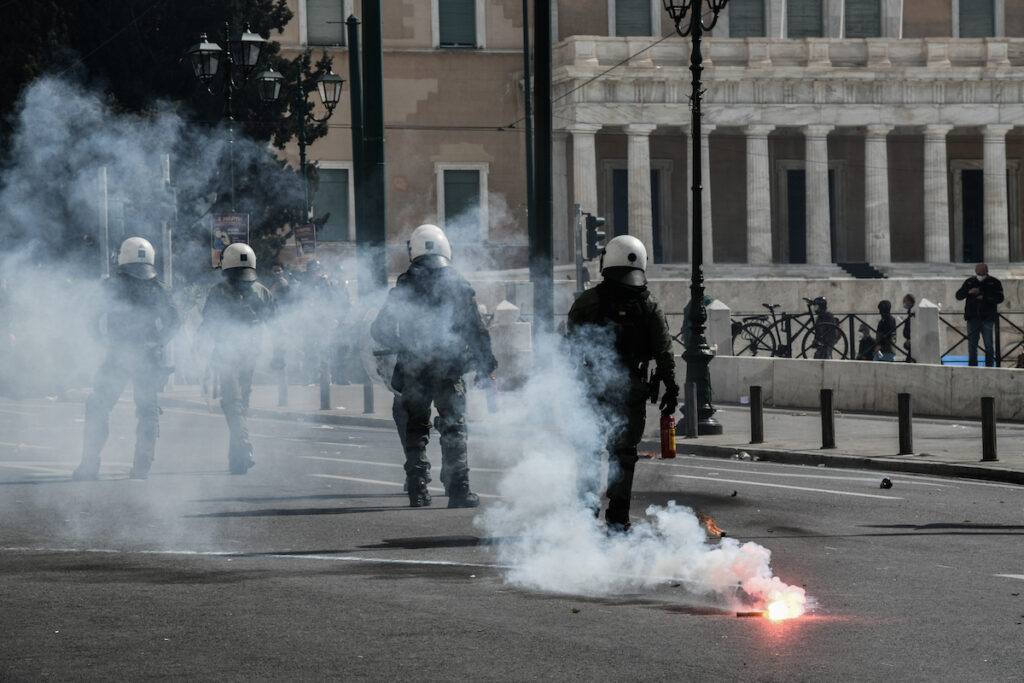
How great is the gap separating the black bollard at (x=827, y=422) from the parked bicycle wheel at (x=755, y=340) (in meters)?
14.5

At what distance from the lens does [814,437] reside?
64.1ft

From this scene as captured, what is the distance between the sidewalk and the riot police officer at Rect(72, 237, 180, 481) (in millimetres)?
6152

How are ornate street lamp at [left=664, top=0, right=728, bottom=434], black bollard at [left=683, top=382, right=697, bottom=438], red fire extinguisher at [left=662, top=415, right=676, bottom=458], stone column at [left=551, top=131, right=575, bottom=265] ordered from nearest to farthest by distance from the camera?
red fire extinguisher at [left=662, top=415, right=676, bottom=458] < black bollard at [left=683, top=382, right=697, bottom=438] < ornate street lamp at [left=664, top=0, right=728, bottom=434] < stone column at [left=551, top=131, right=575, bottom=265]

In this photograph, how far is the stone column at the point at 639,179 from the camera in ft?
164

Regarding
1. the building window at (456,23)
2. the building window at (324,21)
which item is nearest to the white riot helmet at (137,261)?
the building window at (324,21)

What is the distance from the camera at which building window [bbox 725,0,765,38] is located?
5409 cm

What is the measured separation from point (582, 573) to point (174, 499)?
4.50 m

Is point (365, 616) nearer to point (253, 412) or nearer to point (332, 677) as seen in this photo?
point (332, 677)

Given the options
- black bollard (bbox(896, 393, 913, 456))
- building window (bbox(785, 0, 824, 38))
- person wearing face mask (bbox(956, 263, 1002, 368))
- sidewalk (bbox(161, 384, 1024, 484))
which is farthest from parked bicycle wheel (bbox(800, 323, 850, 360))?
building window (bbox(785, 0, 824, 38))

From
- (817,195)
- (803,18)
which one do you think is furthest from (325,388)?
(803,18)

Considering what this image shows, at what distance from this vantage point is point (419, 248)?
12.1 meters

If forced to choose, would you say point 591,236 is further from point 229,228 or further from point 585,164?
point 585,164

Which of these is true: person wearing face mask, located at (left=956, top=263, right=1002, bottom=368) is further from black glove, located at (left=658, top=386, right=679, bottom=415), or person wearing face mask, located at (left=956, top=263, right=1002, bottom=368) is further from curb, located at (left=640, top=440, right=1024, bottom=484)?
black glove, located at (left=658, top=386, right=679, bottom=415)

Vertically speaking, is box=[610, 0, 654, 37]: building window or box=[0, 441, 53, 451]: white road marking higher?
box=[610, 0, 654, 37]: building window
